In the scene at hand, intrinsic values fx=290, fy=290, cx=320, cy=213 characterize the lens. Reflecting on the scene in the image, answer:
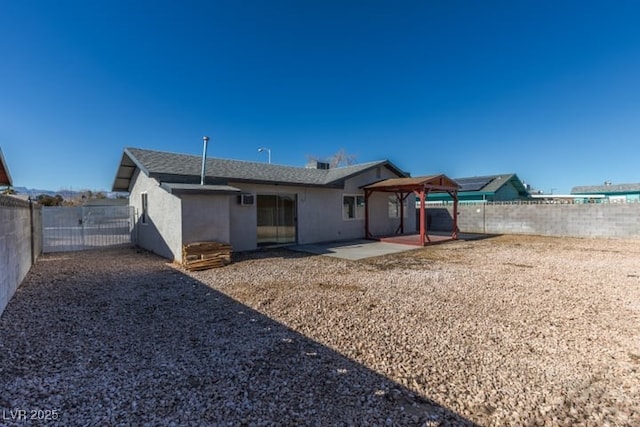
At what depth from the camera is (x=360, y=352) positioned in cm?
328

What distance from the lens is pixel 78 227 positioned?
11.4m

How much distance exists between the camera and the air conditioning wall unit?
10.4m

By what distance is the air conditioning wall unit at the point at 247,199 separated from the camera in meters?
10.4

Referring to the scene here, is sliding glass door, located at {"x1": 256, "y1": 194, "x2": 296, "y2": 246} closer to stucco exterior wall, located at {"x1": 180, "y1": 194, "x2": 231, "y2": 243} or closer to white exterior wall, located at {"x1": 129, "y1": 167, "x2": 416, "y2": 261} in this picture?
white exterior wall, located at {"x1": 129, "y1": 167, "x2": 416, "y2": 261}

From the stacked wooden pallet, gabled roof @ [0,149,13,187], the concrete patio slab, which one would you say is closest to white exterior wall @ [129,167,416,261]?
the stacked wooden pallet

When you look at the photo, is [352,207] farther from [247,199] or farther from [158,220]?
[158,220]

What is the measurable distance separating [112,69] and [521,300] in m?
14.7

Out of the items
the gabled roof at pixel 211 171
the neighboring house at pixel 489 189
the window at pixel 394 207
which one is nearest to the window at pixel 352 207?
the gabled roof at pixel 211 171

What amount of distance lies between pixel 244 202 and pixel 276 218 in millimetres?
1741

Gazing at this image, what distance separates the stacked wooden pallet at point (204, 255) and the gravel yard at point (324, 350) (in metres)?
0.95

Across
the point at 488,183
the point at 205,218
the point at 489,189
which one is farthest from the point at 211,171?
the point at 488,183

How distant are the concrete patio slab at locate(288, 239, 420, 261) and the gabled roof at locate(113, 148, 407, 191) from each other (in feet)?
8.43

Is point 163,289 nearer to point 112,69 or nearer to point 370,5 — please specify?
point 112,69

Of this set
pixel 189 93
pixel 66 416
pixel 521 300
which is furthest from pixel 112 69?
pixel 521 300
